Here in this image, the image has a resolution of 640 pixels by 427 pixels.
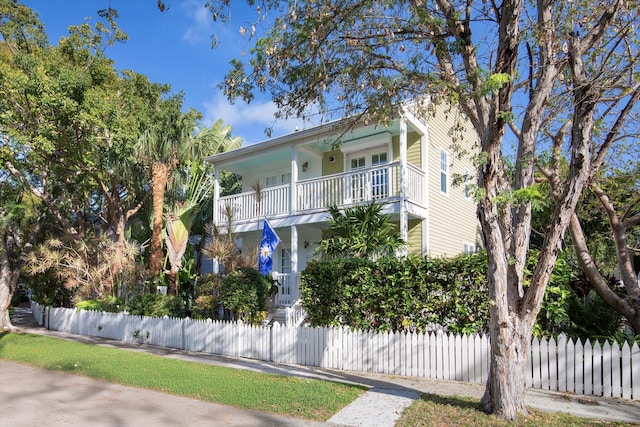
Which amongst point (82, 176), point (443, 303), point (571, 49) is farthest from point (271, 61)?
point (82, 176)

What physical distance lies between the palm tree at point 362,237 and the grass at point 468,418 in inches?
229

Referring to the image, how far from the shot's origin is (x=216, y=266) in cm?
1755

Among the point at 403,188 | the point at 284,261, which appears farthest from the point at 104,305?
the point at 403,188

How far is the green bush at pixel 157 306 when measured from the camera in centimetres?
1421

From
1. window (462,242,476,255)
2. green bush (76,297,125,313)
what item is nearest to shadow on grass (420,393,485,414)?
window (462,242,476,255)

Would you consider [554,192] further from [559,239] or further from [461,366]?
[461,366]

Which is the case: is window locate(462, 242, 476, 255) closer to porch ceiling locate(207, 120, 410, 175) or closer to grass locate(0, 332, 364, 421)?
porch ceiling locate(207, 120, 410, 175)

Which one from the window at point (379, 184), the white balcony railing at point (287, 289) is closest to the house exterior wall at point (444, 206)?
the window at point (379, 184)

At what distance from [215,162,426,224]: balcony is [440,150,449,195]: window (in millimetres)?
2307

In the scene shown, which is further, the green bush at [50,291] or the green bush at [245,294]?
the green bush at [50,291]

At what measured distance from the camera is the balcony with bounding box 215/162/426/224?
1431cm

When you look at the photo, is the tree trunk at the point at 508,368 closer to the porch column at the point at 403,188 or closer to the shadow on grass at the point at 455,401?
the shadow on grass at the point at 455,401

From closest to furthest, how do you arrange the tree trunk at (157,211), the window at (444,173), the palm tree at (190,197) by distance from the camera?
the tree trunk at (157,211)
the palm tree at (190,197)
the window at (444,173)

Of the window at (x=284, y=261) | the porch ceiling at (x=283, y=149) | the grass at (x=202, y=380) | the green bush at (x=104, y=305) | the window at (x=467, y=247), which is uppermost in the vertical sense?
the porch ceiling at (x=283, y=149)
